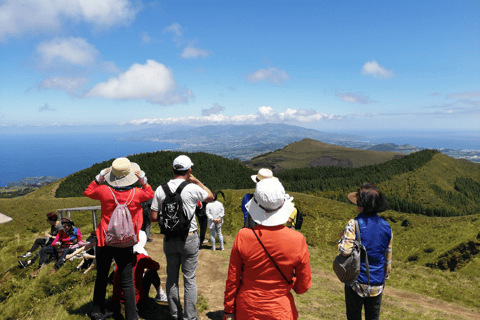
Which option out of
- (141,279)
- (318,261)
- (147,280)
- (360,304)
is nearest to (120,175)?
(141,279)

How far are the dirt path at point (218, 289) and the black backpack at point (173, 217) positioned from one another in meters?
2.63

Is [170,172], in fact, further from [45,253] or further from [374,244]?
[374,244]

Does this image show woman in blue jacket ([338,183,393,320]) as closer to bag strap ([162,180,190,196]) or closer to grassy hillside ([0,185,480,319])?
bag strap ([162,180,190,196])

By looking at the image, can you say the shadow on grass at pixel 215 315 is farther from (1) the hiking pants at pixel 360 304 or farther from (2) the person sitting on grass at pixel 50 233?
(2) the person sitting on grass at pixel 50 233

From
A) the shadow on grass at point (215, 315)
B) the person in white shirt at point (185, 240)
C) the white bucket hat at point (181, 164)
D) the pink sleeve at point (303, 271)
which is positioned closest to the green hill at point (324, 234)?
the shadow on grass at point (215, 315)

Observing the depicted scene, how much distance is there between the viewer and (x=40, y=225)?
17.0 metres

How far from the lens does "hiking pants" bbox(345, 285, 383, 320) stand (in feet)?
13.5

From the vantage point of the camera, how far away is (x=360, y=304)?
163 inches

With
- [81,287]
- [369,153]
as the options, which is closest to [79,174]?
[81,287]

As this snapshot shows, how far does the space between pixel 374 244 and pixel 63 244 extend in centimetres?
1023

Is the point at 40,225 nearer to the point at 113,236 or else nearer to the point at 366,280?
the point at 113,236

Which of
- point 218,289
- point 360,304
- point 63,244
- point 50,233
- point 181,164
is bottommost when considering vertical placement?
point 218,289

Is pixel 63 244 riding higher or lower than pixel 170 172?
higher

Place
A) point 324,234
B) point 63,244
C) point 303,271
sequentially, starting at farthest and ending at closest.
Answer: point 324,234 < point 63,244 < point 303,271
